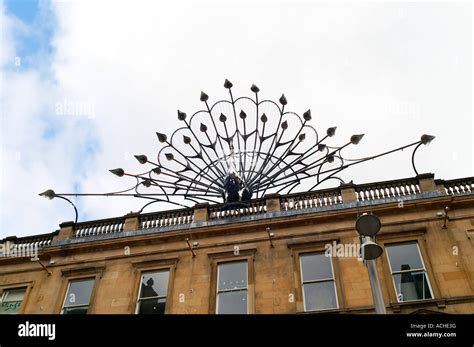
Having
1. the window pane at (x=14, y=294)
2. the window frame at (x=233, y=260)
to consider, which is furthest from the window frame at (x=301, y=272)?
the window pane at (x=14, y=294)

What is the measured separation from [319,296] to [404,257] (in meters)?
2.83

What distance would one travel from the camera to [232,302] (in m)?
14.2

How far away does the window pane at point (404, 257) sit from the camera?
1379cm

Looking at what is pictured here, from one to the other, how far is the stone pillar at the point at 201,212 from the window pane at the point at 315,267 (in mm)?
3893

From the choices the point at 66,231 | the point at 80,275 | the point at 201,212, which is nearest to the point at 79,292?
the point at 80,275

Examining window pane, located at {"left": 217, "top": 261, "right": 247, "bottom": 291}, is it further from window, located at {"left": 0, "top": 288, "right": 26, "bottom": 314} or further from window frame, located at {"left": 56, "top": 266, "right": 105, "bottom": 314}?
window, located at {"left": 0, "top": 288, "right": 26, "bottom": 314}

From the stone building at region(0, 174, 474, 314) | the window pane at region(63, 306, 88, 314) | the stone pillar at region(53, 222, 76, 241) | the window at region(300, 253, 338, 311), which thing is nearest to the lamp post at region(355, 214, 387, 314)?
the stone building at region(0, 174, 474, 314)

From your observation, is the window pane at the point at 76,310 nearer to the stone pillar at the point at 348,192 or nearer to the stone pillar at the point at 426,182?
the stone pillar at the point at 348,192

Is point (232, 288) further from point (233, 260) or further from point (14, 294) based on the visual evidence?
point (14, 294)

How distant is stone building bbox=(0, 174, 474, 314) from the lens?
13.5 metres

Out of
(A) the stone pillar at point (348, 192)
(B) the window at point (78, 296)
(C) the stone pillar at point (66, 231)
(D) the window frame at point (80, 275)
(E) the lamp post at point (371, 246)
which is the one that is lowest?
(E) the lamp post at point (371, 246)

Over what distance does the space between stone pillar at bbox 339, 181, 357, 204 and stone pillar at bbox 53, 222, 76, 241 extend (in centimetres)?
999
